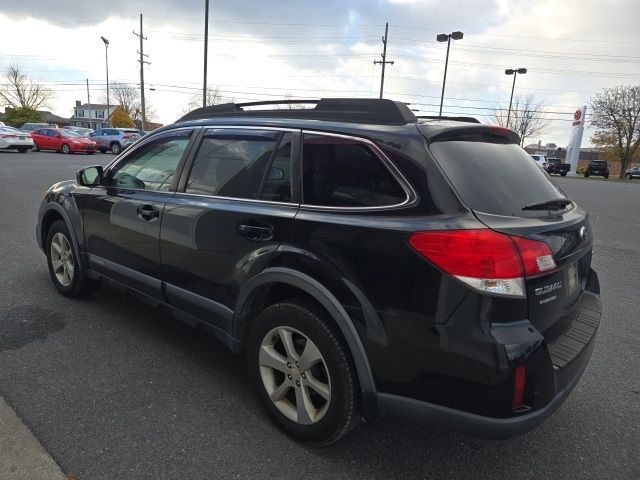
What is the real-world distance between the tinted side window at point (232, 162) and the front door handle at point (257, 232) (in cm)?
20

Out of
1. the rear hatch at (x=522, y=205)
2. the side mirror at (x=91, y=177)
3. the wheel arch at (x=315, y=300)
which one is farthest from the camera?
the side mirror at (x=91, y=177)

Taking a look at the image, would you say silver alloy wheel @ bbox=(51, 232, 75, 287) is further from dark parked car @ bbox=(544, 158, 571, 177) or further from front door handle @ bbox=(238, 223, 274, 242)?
dark parked car @ bbox=(544, 158, 571, 177)

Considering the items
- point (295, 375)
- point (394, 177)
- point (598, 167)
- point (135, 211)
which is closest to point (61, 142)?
point (135, 211)

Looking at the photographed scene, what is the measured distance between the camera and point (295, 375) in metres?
2.45

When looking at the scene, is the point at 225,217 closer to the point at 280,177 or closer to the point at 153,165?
the point at 280,177

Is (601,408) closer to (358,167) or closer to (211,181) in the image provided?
(358,167)

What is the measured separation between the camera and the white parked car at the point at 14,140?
23206mm

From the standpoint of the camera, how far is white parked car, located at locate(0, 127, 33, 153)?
23.2 metres

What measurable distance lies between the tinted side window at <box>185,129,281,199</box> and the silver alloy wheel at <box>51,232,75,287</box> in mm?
1866

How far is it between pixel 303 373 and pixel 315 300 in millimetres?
390

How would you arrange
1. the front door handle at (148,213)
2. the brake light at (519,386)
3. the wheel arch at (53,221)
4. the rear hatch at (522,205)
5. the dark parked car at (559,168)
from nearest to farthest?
1. the brake light at (519,386)
2. the rear hatch at (522,205)
3. the front door handle at (148,213)
4. the wheel arch at (53,221)
5. the dark parked car at (559,168)

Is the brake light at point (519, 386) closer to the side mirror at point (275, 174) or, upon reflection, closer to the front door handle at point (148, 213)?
the side mirror at point (275, 174)

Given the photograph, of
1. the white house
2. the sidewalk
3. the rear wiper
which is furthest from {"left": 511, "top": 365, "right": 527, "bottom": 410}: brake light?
the white house

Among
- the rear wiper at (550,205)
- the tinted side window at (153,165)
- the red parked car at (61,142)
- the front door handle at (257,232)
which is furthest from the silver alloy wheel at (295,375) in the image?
the red parked car at (61,142)
